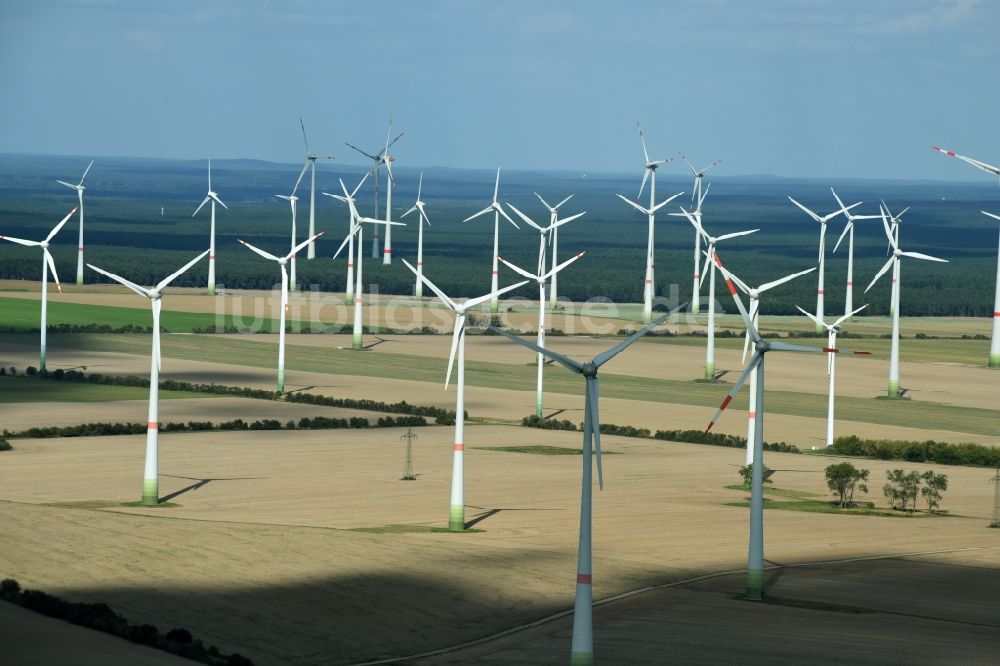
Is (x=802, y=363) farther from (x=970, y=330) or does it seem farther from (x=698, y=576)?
(x=698, y=576)

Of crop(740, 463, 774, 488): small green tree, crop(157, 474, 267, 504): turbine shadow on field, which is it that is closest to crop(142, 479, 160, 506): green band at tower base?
crop(157, 474, 267, 504): turbine shadow on field

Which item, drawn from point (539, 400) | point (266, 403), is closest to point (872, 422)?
point (539, 400)

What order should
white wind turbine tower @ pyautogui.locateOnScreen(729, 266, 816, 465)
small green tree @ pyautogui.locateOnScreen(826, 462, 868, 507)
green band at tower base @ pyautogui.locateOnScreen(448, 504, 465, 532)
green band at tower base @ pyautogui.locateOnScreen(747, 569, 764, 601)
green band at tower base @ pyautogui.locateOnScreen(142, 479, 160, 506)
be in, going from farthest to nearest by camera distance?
small green tree @ pyautogui.locateOnScreen(826, 462, 868, 507) < green band at tower base @ pyautogui.locateOnScreen(142, 479, 160, 506) < green band at tower base @ pyautogui.locateOnScreen(448, 504, 465, 532) < white wind turbine tower @ pyautogui.locateOnScreen(729, 266, 816, 465) < green band at tower base @ pyautogui.locateOnScreen(747, 569, 764, 601)

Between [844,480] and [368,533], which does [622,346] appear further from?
[844,480]

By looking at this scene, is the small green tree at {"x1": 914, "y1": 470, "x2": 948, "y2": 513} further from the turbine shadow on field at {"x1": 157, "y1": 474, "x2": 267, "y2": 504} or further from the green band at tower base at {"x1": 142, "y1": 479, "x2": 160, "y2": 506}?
the green band at tower base at {"x1": 142, "y1": 479, "x2": 160, "y2": 506}

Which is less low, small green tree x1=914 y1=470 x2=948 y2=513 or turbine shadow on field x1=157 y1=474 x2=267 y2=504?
small green tree x1=914 y1=470 x2=948 y2=513
